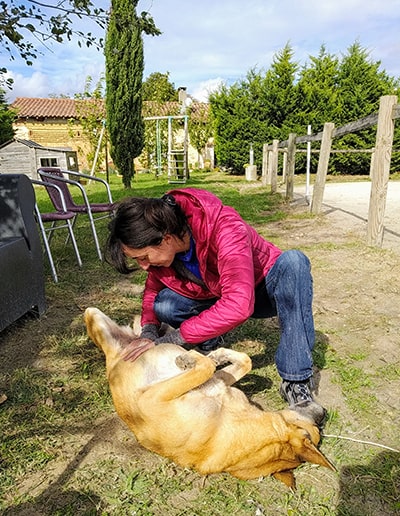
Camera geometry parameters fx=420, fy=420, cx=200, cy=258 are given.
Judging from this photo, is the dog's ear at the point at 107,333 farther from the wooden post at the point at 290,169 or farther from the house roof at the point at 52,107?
the house roof at the point at 52,107

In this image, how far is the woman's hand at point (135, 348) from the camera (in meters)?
1.97

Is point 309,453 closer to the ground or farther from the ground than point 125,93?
closer to the ground

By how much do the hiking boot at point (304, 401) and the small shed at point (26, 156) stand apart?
1586 cm

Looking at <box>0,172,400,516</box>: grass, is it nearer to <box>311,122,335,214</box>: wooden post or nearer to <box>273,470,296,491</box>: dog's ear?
<box>273,470,296,491</box>: dog's ear

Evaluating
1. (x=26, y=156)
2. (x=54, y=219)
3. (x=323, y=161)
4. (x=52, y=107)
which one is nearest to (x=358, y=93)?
(x=323, y=161)

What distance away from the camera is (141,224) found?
1860 mm

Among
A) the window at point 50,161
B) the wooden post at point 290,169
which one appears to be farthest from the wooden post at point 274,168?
the window at point 50,161

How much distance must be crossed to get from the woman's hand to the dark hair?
0.46m

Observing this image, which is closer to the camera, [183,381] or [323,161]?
[183,381]

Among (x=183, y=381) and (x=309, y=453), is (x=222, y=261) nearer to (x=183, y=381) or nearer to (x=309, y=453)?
(x=183, y=381)

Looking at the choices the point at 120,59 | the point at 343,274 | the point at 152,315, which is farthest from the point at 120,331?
the point at 120,59

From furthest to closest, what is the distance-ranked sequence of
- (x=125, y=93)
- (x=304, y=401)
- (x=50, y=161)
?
1. (x=50, y=161)
2. (x=125, y=93)
3. (x=304, y=401)

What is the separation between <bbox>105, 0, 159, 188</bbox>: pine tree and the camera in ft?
48.9

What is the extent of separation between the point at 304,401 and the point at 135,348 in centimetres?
86
